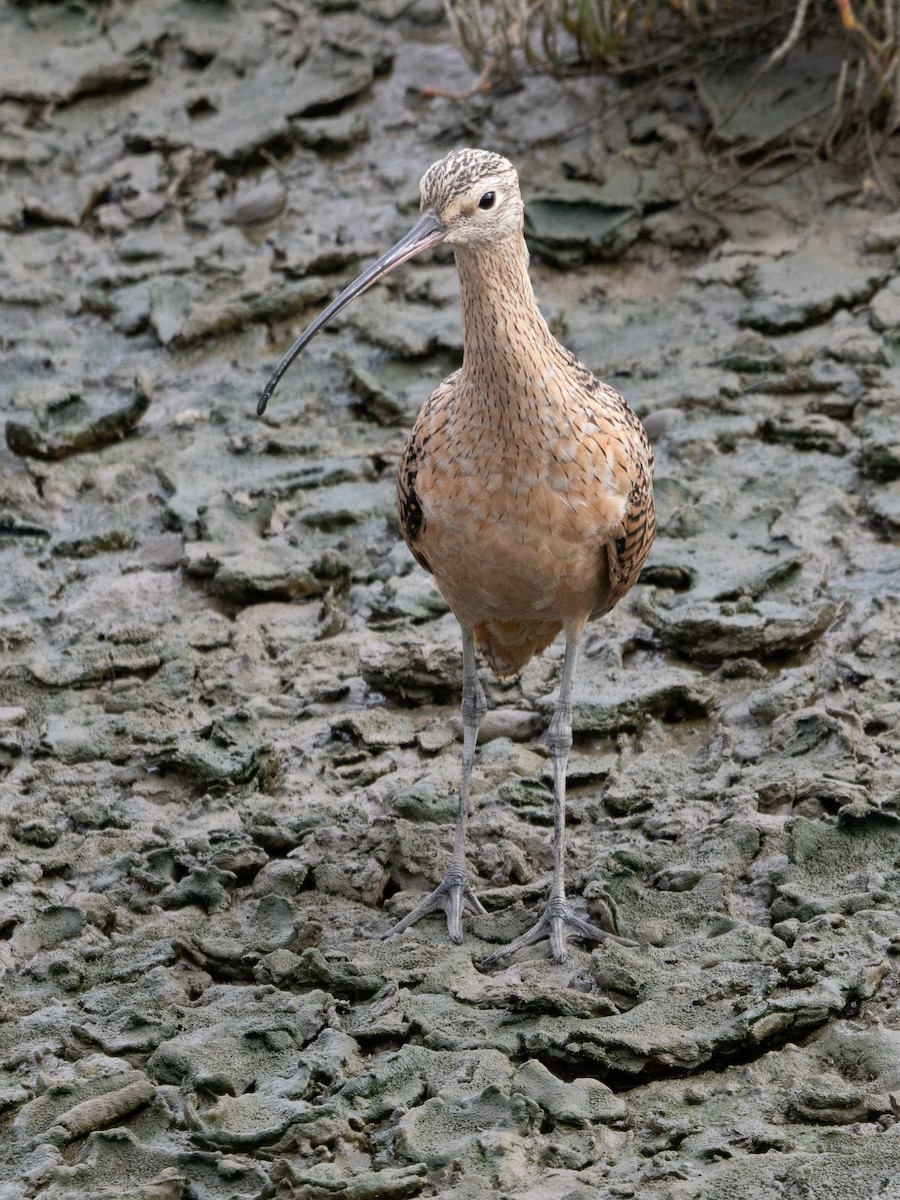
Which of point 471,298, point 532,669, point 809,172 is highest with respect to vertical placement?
point 471,298

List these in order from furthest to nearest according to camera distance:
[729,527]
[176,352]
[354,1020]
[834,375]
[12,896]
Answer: [176,352] < [834,375] < [729,527] < [12,896] < [354,1020]

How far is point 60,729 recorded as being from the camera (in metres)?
6.36

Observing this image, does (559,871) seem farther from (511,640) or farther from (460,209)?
(460,209)

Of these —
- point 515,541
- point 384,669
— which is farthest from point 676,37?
point 515,541

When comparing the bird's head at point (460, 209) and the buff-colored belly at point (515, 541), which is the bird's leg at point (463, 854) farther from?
the bird's head at point (460, 209)

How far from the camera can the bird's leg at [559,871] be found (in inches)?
207

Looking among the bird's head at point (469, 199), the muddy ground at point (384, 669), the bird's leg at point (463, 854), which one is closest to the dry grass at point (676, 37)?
the muddy ground at point (384, 669)

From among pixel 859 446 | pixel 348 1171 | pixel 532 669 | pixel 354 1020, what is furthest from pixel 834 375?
pixel 348 1171

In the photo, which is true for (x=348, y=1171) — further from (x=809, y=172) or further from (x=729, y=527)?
(x=809, y=172)

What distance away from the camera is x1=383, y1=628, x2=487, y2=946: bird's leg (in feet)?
17.9

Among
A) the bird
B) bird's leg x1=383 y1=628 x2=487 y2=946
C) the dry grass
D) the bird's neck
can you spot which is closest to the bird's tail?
bird's leg x1=383 y1=628 x2=487 y2=946

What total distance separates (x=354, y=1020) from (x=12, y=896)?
1255mm

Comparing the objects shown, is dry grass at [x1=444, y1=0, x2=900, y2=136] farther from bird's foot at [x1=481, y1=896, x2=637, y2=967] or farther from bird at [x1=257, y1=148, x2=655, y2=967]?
bird's foot at [x1=481, y1=896, x2=637, y2=967]

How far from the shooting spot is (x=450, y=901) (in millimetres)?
5477
